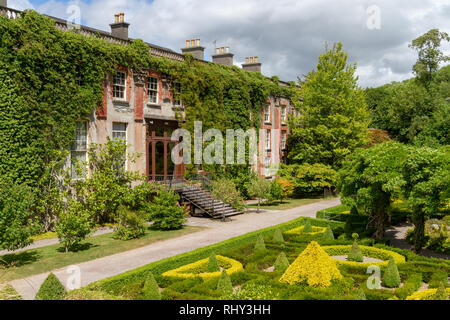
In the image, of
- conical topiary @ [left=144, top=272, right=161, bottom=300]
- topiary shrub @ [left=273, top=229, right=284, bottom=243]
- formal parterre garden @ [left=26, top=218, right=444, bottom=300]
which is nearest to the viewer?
conical topiary @ [left=144, top=272, right=161, bottom=300]

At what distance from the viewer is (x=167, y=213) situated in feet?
70.7

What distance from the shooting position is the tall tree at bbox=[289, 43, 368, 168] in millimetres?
35312

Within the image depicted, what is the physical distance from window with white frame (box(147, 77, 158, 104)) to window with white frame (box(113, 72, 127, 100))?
6.37 feet

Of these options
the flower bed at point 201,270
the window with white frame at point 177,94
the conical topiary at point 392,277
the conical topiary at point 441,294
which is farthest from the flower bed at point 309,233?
the window with white frame at point 177,94

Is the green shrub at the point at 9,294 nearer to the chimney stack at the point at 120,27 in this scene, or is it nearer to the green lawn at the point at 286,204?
the chimney stack at the point at 120,27

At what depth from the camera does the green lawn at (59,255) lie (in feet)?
47.0

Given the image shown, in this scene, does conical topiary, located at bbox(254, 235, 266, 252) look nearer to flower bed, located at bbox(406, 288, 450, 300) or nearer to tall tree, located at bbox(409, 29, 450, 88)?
flower bed, located at bbox(406, 288, 450, 300)

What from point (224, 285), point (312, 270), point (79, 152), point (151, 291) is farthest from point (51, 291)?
point (79, 152)

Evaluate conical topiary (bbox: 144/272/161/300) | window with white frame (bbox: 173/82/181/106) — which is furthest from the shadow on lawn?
window with white frame (bbox: 173/82/181/106)

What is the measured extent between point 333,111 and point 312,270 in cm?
2569

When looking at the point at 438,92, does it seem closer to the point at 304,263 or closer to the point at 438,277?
the point at 438,277

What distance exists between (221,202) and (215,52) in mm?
15422

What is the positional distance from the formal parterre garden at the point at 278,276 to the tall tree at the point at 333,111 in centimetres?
1856
